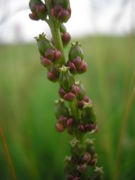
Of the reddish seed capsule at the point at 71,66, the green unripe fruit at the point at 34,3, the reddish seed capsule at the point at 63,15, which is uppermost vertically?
the green unripe fruit at the point at 34,3

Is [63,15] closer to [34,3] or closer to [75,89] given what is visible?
[34,3]

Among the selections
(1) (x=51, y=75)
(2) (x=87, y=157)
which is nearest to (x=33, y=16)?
(1) (x=51, y=75)

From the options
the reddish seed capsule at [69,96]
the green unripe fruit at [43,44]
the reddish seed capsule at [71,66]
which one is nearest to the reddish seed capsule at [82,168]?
the reddish seed capsule at [69,96]

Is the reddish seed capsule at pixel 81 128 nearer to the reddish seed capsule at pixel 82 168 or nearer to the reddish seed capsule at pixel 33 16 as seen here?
the reddish seed capsule at pixel 82 168

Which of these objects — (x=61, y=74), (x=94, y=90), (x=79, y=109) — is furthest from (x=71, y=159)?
(x=94, y=90)

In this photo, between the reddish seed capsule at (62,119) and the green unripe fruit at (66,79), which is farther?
the reddish seed capsule at (62,119)

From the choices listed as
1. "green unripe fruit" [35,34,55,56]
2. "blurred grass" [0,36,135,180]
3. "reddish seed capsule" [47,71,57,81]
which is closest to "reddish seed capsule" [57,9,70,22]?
"green unripe fruit" [35,34,55,56]

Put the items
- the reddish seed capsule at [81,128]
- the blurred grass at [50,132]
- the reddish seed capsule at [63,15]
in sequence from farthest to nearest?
1. the blurred grass at [50,132]
2. the reddish seed capsule at [81,128]
3. the reddish seed capsule at [63,15]

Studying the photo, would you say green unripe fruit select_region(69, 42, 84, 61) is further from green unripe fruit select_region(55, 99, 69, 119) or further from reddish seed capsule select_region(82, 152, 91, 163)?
reddish seed capsule select_region(82, 152, 91, 163)

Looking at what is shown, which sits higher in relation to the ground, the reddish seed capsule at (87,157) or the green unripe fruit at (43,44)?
the green unripe fruit at (43,44)
